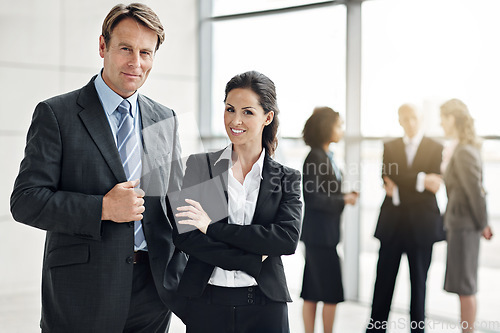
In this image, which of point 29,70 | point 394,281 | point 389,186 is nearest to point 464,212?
point 389,186

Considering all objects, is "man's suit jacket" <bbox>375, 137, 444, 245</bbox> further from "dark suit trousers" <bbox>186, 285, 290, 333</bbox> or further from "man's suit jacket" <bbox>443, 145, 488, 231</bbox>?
"dark suit trousers" <bbox>186, 285, 290, 333</bbox>

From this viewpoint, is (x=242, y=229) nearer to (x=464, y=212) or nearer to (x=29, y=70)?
(x=464, y=212)

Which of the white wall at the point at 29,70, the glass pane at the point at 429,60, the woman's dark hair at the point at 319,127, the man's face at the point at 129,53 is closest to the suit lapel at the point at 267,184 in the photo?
the man's face at the point at 129,53

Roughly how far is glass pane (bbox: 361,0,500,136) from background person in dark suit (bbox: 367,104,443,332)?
0.19 metres

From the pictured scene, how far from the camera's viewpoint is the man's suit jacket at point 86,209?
1864mm

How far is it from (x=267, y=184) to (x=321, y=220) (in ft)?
7.26

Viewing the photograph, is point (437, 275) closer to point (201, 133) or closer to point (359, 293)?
point (359, 293)

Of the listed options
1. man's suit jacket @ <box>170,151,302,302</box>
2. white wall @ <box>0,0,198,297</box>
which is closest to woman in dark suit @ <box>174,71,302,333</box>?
man's suit jacket @ <box>170,151,302,302</box>

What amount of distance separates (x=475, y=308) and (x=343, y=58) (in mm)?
1995

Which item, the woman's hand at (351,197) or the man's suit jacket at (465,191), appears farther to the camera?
the woman's hand at (351,197)

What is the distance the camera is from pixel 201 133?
2.19 m

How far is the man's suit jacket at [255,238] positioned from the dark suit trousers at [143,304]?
0.18m

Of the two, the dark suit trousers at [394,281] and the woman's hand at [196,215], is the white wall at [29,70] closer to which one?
the dark suit trousers at [394,281]

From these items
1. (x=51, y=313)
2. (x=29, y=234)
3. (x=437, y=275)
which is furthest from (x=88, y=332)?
(x=29, y=234)
